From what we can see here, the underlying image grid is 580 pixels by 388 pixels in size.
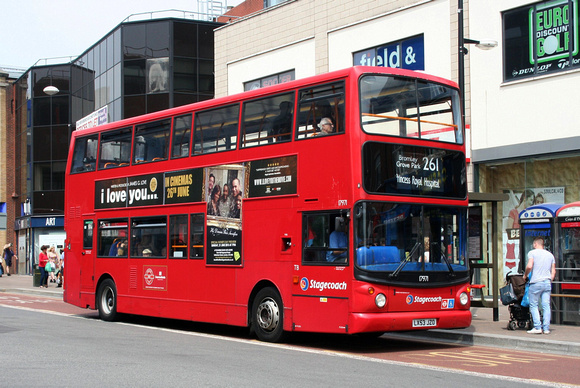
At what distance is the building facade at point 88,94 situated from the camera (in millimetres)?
39188

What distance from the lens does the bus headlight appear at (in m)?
11.3

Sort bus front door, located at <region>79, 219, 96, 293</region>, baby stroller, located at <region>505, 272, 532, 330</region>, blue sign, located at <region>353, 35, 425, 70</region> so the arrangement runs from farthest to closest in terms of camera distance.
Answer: blue sign, located at <region>353, 35, 425, 70</region> < bus front door, located at <region>79, 219, 96, 293</region> < baby stroller, located at <region>505, 272, 532, 330</region>

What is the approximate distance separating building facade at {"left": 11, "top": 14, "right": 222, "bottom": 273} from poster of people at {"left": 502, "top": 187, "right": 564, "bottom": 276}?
22.5 meters

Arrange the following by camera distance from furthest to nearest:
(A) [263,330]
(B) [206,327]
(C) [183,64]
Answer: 1. (C) [183,64]
2. (B) [206,327]
3. (A) [263,330]

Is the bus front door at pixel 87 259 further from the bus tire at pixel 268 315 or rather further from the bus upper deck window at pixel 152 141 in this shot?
the bus tire at pixel 268 315

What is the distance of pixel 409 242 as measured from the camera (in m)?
11.7

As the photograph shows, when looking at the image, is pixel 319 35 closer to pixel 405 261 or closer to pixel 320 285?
pixel 320 285

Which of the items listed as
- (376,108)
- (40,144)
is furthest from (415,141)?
(40,144)

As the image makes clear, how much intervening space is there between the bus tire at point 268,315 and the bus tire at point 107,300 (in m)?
5.29

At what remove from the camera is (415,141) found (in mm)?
11898

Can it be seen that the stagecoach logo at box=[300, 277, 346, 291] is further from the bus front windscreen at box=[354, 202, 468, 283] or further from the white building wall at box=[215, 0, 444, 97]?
the white building wall at box=[215, 0, 444, 97]

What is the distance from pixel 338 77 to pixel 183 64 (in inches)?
1129

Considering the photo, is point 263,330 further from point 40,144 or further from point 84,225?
point 40,144

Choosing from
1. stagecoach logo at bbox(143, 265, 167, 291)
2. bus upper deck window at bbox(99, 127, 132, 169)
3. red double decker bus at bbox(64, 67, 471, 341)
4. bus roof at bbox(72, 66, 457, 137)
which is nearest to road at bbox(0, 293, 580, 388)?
red double decker bus at bbox(64, 67, 471, 341)
